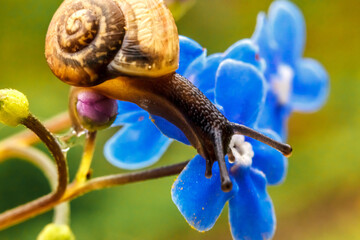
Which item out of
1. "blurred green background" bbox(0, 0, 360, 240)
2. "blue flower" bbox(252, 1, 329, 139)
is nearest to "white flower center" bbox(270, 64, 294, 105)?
"blue flower" bbox(252, 1, 329, 139)

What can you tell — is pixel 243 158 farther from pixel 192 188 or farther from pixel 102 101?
pixel 102 101

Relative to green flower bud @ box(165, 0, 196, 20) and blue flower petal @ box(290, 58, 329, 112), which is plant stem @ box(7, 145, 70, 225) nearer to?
green flower bud @ box(165, 0, 196, 20)

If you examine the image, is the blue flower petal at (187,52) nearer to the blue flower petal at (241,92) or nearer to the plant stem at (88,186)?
the blue flower petal at (241,92)

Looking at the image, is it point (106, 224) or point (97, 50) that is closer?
point (97, 50)

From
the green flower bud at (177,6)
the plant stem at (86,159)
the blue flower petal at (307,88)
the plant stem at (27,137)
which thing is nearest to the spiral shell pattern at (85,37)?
the plant stem at (86,159)

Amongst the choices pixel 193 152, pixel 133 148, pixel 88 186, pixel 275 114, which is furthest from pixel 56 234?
pixel 193 152

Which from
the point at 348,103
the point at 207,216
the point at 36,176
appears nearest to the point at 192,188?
the point at 207,216
